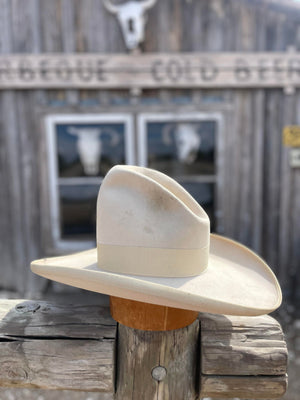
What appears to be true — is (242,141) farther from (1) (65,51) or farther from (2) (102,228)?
(2) (102,228)

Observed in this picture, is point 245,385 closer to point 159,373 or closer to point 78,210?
point 159,373

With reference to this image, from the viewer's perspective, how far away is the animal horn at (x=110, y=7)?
3480mm

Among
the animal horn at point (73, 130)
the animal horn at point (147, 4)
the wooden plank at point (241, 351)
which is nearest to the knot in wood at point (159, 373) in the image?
the wooden plank at point (241, 351)

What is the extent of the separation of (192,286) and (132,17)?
312 cm

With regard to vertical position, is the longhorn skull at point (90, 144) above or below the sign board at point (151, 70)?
below

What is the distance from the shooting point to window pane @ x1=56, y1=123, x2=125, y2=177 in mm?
3729

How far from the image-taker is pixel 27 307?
4.54ft

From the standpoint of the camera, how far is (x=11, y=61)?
3.58 meters

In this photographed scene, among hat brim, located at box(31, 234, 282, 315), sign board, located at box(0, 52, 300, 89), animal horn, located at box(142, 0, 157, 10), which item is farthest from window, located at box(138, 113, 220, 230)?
hat brim, located at box(31, 234, 282, 315)

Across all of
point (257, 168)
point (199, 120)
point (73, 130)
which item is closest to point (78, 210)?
point (73, 130)

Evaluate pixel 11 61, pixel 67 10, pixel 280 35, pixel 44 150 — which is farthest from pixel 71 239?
pixel 280 35

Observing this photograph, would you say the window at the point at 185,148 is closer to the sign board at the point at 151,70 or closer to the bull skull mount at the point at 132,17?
the sign board at the point at 151,70

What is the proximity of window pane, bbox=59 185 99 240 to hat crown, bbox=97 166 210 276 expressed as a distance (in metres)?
2.72

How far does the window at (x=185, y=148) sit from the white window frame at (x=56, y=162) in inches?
4.9
